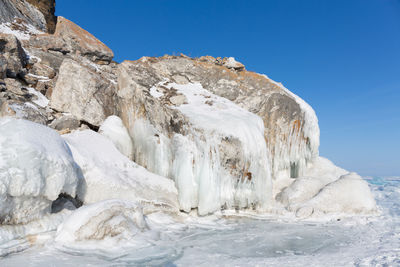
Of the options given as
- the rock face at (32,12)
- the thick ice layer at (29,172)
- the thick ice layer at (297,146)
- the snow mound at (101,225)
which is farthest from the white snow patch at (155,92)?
the rock face at (32,12)

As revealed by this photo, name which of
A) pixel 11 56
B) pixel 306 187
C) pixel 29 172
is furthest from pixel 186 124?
pixel 11 56

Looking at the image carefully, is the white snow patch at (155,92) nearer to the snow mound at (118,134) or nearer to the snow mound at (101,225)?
the snow mound at (118,134)

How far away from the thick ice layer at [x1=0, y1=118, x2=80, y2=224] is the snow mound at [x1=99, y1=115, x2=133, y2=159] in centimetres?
304

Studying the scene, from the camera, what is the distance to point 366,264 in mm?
4520

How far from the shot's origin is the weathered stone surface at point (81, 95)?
10.6 m

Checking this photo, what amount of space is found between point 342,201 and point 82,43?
16.8m

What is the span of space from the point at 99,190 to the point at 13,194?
94.3 inches

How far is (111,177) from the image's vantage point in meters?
7.77

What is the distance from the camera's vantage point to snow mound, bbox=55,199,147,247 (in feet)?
17.6

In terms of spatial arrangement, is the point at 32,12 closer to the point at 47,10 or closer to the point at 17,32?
the point at 47,10

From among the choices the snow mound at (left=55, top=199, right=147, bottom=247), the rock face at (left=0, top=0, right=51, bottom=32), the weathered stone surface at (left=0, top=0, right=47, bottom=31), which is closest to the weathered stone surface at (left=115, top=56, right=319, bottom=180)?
the snow mound at (left=55, top=199, right=147, bottom=247)

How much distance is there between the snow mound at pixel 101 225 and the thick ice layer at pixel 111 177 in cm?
145

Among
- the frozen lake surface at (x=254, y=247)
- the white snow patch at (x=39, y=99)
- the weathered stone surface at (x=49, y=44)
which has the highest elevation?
the weathered stone surface at (x=49, y=44)

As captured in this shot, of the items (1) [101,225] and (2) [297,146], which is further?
(2) [297,146]
